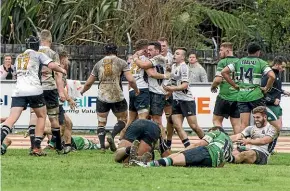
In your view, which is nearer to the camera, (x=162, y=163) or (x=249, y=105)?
(x=162, y=163)

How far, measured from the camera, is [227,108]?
21.4 m

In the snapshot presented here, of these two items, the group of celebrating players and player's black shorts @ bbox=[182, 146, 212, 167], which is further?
the group of celebrating players

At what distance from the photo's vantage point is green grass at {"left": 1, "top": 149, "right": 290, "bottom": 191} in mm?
14031

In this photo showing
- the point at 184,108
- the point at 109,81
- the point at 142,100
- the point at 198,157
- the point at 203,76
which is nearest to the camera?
the point at 198,157

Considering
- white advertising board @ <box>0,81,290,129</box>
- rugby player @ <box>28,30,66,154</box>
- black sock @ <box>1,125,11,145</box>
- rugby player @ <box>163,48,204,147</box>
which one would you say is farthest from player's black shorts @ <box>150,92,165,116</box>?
white advertising board @ <box>0,81,290,129</box>

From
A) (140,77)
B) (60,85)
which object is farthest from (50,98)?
(140,77)

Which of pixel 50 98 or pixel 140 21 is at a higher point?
pixel 140 21

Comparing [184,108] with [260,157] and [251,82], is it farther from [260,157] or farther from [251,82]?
[260,157]

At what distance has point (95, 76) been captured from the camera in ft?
69.2

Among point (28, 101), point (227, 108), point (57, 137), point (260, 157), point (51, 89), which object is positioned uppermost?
point (51, 89)

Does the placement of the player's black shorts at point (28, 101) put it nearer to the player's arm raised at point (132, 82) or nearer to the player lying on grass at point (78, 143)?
the player's arm raised at point (132, 82)

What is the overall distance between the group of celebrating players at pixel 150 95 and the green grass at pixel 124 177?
907 mm

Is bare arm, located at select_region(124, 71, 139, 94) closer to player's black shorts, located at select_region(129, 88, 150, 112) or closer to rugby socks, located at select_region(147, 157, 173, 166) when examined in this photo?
player's black shorts, located at select_region(129, 88, 150, 112)

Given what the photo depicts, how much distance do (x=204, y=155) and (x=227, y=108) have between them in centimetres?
453
